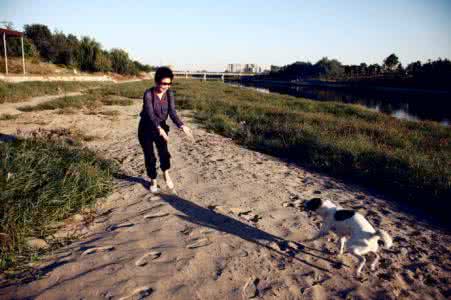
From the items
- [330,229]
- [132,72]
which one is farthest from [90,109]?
[132,72]

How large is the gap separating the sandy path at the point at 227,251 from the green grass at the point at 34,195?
303mm

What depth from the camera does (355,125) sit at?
11.6 m

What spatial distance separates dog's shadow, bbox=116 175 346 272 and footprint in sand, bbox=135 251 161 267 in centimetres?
85

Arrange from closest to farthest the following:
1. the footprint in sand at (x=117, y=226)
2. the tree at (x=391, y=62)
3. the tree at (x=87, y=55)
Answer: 1. the footprint in sand at (x=117, y=226)
2. the tree at (x=87, y=55)
3. the tree at (x=391, y=62)

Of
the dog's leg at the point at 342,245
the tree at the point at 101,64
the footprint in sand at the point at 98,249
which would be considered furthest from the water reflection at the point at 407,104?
the tree at the point at 101,64

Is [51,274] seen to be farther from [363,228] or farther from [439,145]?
[439,145]

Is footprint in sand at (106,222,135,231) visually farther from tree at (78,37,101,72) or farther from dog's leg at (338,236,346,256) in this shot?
tree at (78,37,101,72)

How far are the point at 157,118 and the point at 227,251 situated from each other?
2.27 metres

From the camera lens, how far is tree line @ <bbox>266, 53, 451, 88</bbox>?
55278 millimetres

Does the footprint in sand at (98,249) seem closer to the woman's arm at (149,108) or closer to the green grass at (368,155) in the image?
the woman's arm at (149,108)

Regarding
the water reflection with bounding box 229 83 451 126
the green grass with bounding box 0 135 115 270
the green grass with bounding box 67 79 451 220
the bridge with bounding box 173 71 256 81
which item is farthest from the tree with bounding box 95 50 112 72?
the bridge with bounding box 173 71 256 81

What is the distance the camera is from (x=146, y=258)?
9.17 ft

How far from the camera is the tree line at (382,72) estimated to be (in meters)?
55.3

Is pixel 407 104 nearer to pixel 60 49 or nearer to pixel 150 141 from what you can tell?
pixel 150 141
